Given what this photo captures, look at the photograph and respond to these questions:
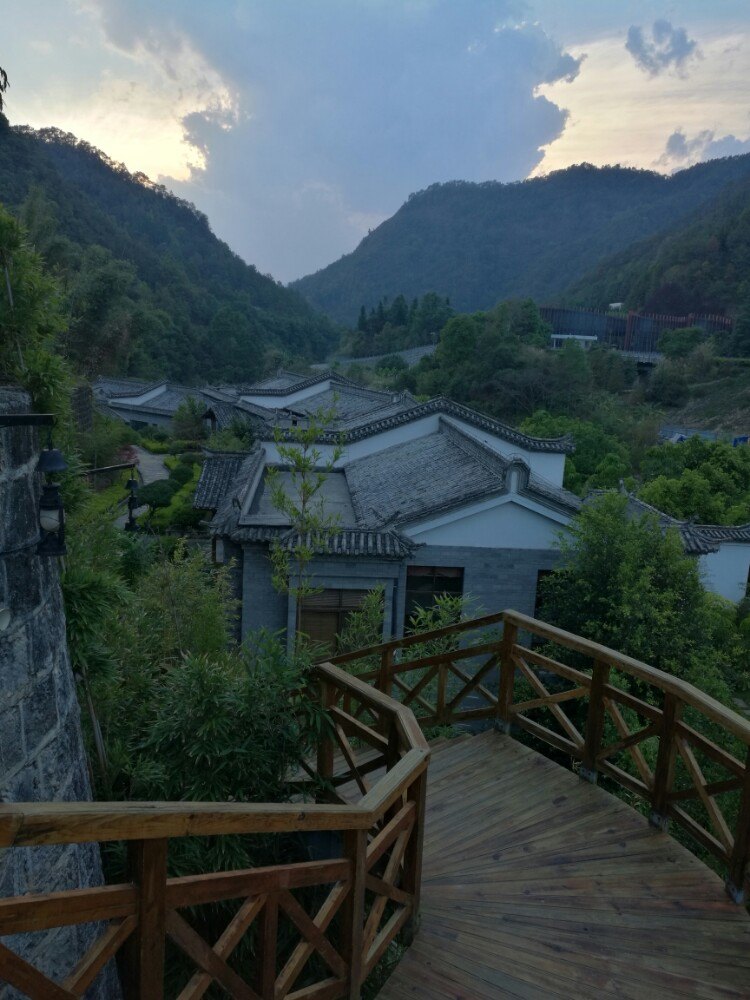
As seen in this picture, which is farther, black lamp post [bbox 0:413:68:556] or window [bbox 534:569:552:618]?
window [bbox 534:569:552:618]

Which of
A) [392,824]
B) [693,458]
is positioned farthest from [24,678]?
[693,458]

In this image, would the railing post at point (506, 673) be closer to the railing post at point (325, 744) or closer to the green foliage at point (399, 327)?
the railing post at point (325, 744)

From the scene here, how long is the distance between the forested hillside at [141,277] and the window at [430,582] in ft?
67.4

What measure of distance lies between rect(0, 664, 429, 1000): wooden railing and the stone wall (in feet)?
1.50

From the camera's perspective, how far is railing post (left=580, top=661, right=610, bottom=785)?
172 inches

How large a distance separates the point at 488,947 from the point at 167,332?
58.3 meters

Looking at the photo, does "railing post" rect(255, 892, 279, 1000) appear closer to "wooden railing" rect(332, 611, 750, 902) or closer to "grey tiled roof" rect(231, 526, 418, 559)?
"wooden railing" rect(332, 611, 750, 902)

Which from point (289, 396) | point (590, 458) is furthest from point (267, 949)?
point (289, 396)

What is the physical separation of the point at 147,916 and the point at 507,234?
120 meters

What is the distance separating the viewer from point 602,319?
62.8m

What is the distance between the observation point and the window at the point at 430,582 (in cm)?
1264

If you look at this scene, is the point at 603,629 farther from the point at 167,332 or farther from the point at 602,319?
the point at 602,319

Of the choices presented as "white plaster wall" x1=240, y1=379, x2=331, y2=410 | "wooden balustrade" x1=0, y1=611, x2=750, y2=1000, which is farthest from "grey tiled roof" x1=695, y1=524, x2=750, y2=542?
"white plaster wall" x1=240, y1=379, x2=331, y2=410

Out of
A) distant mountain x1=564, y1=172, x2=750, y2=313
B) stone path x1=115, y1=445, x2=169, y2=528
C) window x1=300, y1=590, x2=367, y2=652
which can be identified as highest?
distant mountain x1=564, y1=172, x2=750, y2=313
